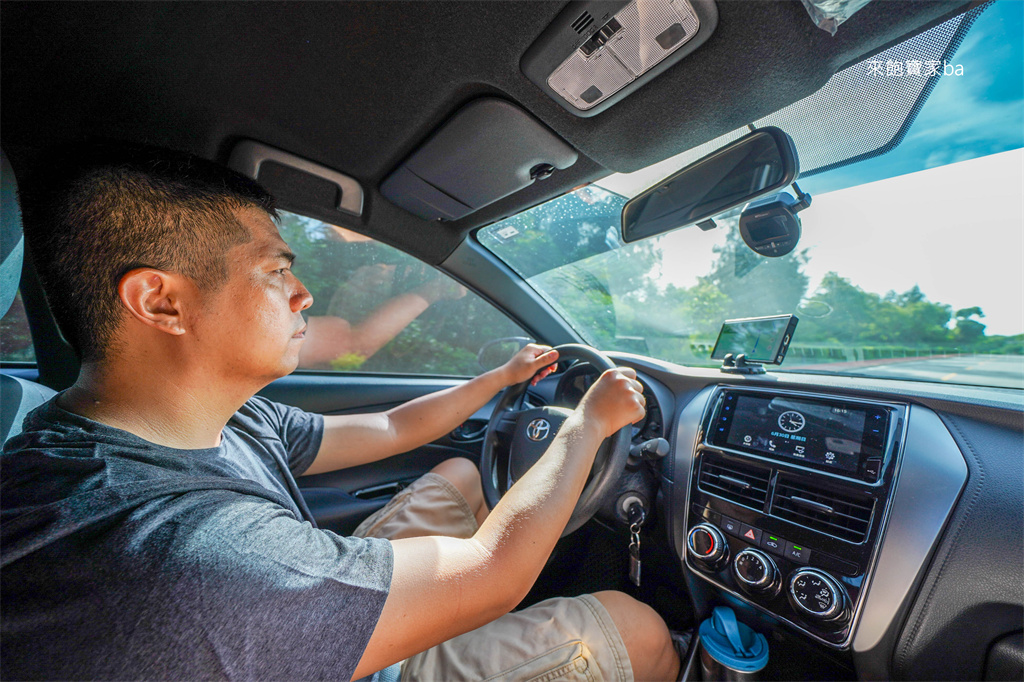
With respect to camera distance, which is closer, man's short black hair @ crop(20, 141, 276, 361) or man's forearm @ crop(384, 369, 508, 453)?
man's short black hair @ crop(20, 141, 276, 361)

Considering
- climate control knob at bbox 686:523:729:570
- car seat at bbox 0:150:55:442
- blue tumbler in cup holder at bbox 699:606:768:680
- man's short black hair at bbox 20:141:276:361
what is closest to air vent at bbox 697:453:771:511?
climate control knob at bbox 686:523:729:570

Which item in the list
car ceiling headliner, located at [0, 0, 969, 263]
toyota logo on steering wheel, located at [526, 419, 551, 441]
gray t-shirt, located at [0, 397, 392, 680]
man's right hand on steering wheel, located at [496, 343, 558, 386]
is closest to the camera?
gray t-shirt, located at [0, 397, 392, 680]

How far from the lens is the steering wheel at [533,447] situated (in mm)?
1420

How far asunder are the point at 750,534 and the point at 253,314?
62.9 inches

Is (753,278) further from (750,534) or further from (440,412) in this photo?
(440,412)

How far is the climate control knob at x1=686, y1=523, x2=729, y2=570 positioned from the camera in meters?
1.43

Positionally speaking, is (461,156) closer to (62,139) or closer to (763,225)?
(763,225)

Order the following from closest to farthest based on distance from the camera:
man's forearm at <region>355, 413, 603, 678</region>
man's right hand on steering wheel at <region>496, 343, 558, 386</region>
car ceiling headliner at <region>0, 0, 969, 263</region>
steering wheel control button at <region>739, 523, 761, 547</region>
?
man's forearm at <region>355, 413, 603, 678</region> < car ceiling headliner at <region>0, 0, 969, 263</region> < steering wheel control button at <region>739, 523, 761, 547</region> < man's right hand on steering wheel at <region>496, 343, 558, 386</region>

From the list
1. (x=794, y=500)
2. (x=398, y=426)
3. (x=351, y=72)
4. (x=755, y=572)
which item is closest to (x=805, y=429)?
(x=794, y=500)

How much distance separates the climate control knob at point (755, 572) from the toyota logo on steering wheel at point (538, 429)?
29.7 inches

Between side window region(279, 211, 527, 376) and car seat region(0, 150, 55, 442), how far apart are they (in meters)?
1.16

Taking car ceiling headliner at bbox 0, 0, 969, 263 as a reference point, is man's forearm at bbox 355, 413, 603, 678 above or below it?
below

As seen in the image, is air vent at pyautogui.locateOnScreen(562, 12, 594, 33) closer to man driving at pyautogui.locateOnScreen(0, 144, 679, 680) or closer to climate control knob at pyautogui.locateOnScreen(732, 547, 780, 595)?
man driving at pyautogui.locateOnScreen(0, 144, 679, 680)

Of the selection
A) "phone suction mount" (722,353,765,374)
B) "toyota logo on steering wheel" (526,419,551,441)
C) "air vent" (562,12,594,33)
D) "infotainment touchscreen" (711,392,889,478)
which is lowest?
"toyota logo on steering wheel" (526,419,551,441)
